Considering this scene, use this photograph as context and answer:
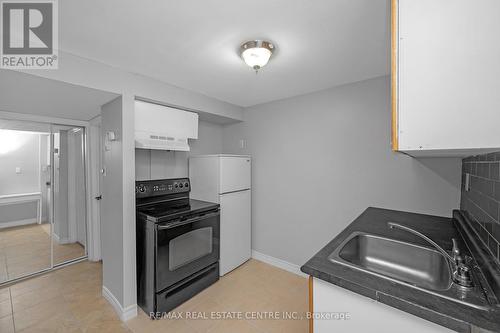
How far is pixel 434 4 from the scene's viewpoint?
69 centimetres

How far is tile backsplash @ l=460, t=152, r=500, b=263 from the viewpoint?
86 cm

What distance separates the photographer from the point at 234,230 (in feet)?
9.14

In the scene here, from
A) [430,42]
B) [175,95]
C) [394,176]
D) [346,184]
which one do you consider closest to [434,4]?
[430,42]

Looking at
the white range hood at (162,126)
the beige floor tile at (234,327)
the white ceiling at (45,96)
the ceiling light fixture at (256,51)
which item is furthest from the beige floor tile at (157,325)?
the ceiling light fixture at (256,51)

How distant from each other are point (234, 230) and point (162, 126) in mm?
1616

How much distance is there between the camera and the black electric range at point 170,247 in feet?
6.29

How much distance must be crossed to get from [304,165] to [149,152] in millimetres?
1992

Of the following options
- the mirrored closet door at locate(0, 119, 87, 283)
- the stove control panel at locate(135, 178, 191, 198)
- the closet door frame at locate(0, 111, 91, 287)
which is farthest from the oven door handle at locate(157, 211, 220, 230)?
the mirrored closet door at locate(0, 119, 87, 283)

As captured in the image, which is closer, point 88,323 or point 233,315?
point 88,323

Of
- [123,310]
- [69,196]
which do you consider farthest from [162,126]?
[69,196]

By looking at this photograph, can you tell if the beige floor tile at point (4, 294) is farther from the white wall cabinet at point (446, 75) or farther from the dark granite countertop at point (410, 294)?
the white wall cabinet at point (446, 75)

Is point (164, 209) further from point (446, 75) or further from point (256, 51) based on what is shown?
point (446, 75)

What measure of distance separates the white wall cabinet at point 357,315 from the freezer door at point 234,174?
6.03 feet

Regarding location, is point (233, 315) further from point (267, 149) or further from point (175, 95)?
point (175, 95)
